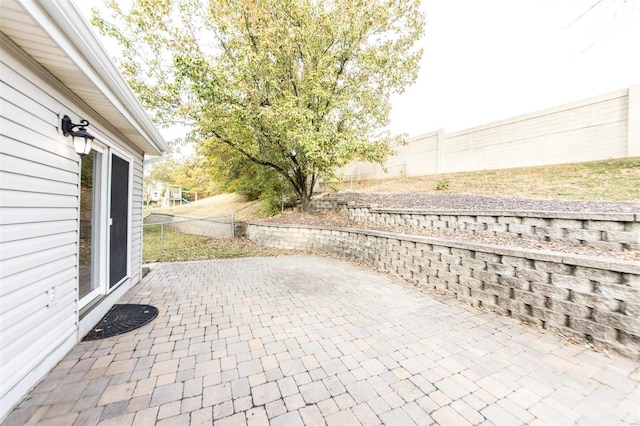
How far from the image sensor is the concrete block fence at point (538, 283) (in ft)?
7.40

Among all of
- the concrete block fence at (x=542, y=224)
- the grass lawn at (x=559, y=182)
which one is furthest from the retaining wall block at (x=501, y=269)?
the grass lawn at (x=559, y=182)

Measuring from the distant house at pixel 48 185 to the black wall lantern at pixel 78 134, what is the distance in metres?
0.06

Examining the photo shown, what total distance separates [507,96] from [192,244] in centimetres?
1455

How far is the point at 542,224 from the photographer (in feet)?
11.8

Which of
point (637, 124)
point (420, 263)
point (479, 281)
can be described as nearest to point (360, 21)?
point (420, 263)

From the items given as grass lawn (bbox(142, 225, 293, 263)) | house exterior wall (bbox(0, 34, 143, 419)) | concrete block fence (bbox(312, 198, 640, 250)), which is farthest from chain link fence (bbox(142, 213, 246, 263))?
concrete block fence (bbox(312, 198, 640, 250))

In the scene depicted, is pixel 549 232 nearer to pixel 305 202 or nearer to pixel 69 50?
pixel 69 50

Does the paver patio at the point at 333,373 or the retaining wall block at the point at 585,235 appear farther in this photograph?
the retaining wall block at the point at 585,235

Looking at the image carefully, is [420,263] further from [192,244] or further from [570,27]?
[192,244]

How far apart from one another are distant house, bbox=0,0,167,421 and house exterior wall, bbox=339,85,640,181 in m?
7.24

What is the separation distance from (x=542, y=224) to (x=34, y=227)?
5727 millimetres

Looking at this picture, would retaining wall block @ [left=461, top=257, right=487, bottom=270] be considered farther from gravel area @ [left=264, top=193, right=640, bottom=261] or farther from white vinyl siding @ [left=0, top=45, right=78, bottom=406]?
white vinyl siding @ [left=0, top=45, right=78, bottom=406]

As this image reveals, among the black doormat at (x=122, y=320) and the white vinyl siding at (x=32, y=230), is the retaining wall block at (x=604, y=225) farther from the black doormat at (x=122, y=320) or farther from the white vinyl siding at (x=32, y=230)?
the white vinyl siding at (x=32, y=230)

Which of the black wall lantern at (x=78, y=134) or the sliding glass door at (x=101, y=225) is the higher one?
the black wall lantern at (x=78, y=134)
